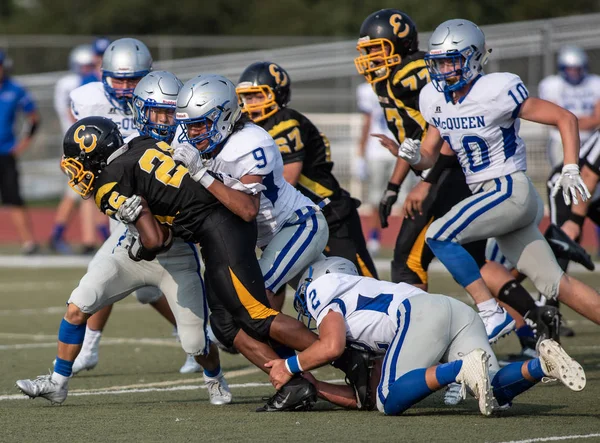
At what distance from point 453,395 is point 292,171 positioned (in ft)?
6.27

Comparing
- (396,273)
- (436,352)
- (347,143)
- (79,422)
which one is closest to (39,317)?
(396,273)

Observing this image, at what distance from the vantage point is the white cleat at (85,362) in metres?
6.42

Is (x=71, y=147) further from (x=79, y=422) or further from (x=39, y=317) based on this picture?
(x=39, y=317)

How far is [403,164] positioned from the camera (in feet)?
22.1

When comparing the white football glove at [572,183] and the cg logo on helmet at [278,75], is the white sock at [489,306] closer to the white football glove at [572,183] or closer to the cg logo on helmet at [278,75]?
the white football glove at [572,183]

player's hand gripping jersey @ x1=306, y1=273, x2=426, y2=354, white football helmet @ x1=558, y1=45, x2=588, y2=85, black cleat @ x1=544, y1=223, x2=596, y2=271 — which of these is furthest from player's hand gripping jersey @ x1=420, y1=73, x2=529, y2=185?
white football helmet @ x1=558, y1=45, x2=588, y2=85

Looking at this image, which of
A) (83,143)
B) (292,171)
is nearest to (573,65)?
(292,171)

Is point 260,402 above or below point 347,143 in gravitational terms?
above

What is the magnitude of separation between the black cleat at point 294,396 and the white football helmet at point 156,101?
60.8 inches

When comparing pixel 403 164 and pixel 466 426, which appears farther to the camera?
pixel 403 164

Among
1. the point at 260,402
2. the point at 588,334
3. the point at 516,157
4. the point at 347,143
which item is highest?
the point at 516,157

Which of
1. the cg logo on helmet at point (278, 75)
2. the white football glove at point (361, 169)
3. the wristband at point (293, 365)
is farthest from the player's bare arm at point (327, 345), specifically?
the white football glove at point (361, 169)

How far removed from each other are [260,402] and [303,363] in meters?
0.60

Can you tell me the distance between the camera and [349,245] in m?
6.76
